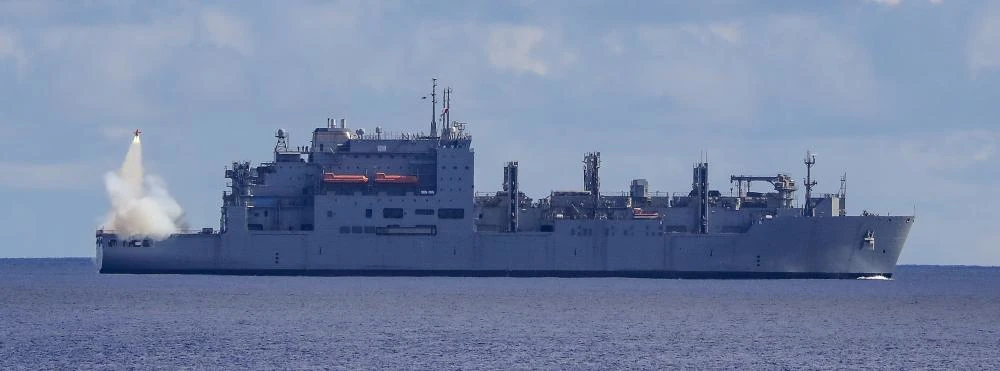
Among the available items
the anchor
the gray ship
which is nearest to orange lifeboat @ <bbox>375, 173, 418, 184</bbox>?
the gray ship

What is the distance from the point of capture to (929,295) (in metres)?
81.7

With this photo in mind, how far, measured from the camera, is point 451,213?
81.1 meters

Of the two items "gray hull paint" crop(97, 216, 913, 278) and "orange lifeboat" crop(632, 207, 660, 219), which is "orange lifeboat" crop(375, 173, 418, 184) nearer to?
"gray hull paint" crop(97, 216, 913, 278)

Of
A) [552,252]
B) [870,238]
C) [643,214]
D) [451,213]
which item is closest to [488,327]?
[451,213]

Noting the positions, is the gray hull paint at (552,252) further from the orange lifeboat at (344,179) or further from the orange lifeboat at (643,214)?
the orange lifeboat at (344,179)

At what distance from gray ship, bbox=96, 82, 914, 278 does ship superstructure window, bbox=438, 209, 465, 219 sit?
78 millimetres

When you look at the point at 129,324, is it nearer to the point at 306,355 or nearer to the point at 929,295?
the point at 306,355

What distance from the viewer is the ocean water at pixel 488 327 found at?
42.3 m

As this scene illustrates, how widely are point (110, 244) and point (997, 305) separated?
3882 cm

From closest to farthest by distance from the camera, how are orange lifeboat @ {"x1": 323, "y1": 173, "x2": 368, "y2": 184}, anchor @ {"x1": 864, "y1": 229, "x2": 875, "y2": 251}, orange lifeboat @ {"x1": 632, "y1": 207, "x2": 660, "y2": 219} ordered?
1. orange lifeboat @ {"x1": 323, "y1": 173, "x2": 368, "y2": 184}
2. anchor @ {"x1": 864, "y1": 229, "x2": 875, "y2": 251}
3. orange lifeboat @ {"x1": 632, "y1": 207, "x2": 660, "y2": 219}

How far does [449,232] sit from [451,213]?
0.92 meters

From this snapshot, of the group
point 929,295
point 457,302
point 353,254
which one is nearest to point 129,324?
point 457,302

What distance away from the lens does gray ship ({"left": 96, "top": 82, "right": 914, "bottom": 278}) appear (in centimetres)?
8125

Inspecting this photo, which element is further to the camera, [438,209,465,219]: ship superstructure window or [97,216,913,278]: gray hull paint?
[97,216,913,278]: gray hull paint
